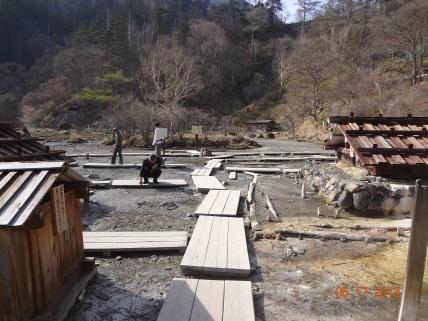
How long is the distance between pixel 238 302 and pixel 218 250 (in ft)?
4.83

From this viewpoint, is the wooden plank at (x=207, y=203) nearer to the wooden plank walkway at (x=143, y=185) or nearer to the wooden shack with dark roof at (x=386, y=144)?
the wooden plank walkway at (x=143, y=185)

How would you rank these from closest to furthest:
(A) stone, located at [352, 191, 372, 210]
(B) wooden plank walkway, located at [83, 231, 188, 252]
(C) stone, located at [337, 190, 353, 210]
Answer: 1. (B) wooden plank walkway, located at [83, 231, 188, 252]
2. (A) stone, located at [352, 191, 372, 210]
3. (C) stone, located at [337, 190, 353, 210]

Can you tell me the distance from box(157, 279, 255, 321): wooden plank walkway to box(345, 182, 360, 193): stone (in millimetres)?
4584

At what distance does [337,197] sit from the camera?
327 inches

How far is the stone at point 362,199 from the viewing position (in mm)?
7652

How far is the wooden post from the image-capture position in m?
3.28

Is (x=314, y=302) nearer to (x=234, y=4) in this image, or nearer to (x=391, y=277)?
(x=391, y=277)

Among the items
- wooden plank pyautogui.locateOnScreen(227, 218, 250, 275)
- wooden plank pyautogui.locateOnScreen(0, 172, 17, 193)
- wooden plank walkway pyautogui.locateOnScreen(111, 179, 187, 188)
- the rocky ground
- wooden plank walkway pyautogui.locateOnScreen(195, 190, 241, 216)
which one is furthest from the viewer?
wooden plank walkway pyautogui.locateOnScreen(111, 179, 187, 188)

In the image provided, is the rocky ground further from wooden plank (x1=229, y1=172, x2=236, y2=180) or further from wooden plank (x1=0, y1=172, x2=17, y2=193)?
wooden plank (x1=229, y1=172, x2=236, y2=180)

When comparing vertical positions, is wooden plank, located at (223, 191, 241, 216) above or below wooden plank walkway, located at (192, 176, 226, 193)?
above

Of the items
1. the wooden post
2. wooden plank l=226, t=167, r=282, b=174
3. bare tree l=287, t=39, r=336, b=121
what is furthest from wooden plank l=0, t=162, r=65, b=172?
bare tree l=287, t=39, r=336, b=121

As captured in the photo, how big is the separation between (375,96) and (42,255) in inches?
1309

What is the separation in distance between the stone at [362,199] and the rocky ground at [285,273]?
0.30m

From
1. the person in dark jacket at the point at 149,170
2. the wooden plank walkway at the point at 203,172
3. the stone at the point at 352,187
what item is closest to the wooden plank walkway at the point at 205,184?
the wooden plank walkway at the point at 203,172
